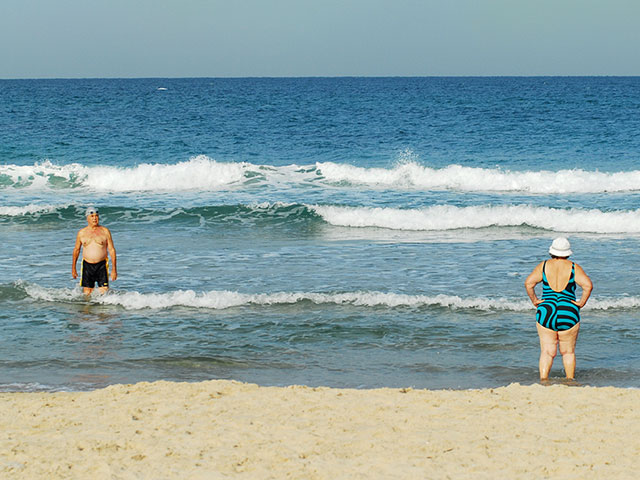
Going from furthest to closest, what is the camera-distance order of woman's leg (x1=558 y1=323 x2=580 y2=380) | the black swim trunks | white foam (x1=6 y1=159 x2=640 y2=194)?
1. white foam (x1=6 y1=159 x2=640 y2=194)
2. the black swim trunks
3. woman's leg (x1=558 y1=323 x2=580 y2=380)

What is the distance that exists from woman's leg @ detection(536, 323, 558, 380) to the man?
6206mm

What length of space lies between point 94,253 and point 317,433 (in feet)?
20.8

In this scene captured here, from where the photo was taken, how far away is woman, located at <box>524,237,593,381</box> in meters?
7.31

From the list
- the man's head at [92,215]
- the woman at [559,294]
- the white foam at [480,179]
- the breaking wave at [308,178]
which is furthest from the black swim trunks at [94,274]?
the white foam at [480,179]

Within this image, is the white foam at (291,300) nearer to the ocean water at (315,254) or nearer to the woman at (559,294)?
the ocean water at (315,254)

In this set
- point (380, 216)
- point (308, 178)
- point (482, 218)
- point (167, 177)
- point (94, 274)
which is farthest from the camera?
point (167, 177)

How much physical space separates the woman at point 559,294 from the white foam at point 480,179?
16956 millimetres

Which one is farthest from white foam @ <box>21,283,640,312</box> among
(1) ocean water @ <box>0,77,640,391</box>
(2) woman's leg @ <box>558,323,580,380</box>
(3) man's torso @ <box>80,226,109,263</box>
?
(2) woman's leg @ <box>558,323,580,380</box>

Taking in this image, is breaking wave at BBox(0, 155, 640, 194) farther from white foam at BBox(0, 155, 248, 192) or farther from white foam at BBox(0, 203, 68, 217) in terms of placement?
white foam at BBox(0, 203, 68, 217)

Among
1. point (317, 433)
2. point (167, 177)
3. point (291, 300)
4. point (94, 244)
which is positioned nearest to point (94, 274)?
point (94, 244)

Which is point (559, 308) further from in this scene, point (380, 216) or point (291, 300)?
point (380, 216)

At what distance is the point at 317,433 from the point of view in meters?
5.90

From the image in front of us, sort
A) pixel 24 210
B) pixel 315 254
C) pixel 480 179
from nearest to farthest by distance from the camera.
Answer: pixel 315 254 < pixel 24 210 < pixel 480 179

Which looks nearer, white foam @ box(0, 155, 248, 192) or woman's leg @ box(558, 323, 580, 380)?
woman's leg @ box(558, 323, 580, 380)
